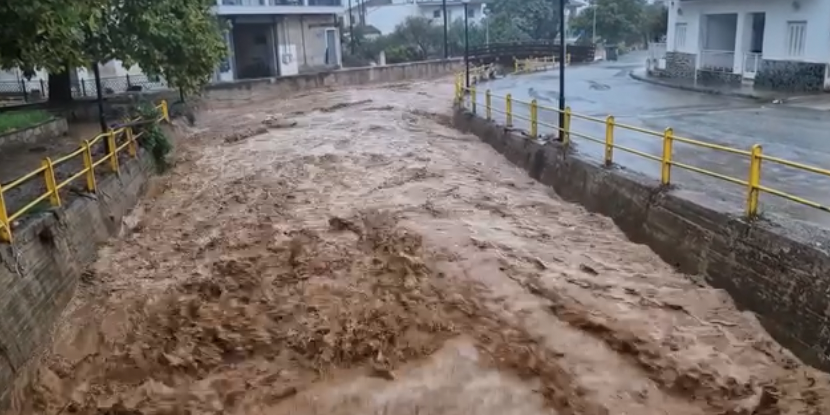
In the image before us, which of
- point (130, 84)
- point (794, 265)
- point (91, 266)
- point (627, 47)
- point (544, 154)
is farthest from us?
point (627, 47)

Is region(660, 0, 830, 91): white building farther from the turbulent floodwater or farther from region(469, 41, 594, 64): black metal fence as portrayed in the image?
region(469, 41, 594, 64): black metal fence

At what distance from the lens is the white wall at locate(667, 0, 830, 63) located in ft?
79.0

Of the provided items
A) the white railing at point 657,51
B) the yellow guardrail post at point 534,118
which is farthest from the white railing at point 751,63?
the yellow guardrail post at point 534,118

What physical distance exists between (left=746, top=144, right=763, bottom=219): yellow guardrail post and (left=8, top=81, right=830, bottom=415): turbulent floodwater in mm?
997

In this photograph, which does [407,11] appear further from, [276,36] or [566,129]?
[566,129]

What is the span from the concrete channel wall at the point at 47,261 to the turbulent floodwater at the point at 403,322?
23 centimetres

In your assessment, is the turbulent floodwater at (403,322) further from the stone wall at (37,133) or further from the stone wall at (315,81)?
the stone wall at (315,81)

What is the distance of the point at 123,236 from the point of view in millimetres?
11758

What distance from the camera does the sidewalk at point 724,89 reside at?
2322cm

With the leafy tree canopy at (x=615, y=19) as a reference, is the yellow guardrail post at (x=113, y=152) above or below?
below

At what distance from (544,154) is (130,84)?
21296 millimetres

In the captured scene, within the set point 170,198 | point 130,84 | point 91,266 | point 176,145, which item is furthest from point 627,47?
point 91,266

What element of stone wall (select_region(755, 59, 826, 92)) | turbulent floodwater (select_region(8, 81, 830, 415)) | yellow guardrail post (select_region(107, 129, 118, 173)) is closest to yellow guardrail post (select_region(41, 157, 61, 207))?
turbulent floodwater (select_region(8, 81, 830, 415))

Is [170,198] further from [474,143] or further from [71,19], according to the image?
[474,143]
